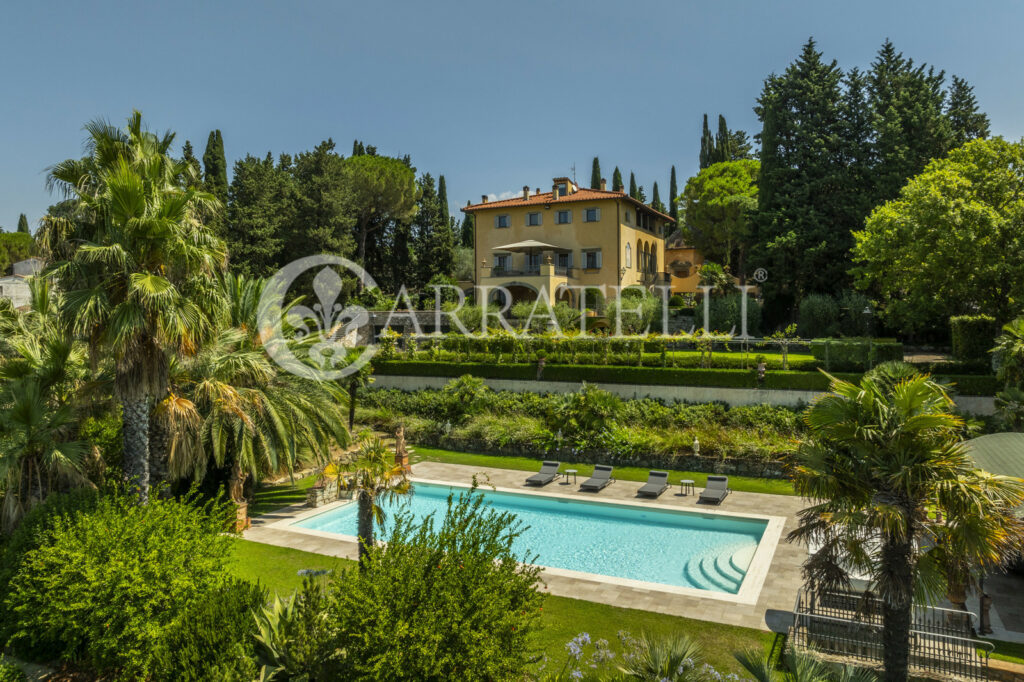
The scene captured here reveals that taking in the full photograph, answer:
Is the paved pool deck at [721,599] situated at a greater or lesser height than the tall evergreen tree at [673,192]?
lesser

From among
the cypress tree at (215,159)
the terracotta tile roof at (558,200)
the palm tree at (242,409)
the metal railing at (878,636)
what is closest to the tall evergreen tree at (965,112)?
the terracotta tile roof at (558,200)

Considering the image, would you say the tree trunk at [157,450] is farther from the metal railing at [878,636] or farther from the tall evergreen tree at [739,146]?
the tall evergreen tree at [739,146]

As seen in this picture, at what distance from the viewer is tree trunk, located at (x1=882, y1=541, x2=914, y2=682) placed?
6848 mm

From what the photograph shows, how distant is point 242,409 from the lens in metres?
14.3

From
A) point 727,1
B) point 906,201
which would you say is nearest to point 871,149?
point 906,201

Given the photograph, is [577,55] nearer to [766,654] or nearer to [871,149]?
[766,654]

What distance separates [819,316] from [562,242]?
54.8 feet

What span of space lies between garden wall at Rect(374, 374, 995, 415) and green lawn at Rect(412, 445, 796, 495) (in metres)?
3.42

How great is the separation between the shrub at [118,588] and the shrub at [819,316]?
2984cm

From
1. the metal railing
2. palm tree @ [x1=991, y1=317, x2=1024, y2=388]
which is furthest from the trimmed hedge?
the metal railing

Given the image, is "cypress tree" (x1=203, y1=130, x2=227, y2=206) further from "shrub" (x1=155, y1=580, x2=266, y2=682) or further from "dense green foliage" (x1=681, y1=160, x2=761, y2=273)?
"shrub" (x1=155, y1=580, x2=266, y2=682)

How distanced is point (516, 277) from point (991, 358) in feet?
80.5

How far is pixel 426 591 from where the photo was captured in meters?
6.44

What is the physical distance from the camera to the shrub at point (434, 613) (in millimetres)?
6012
